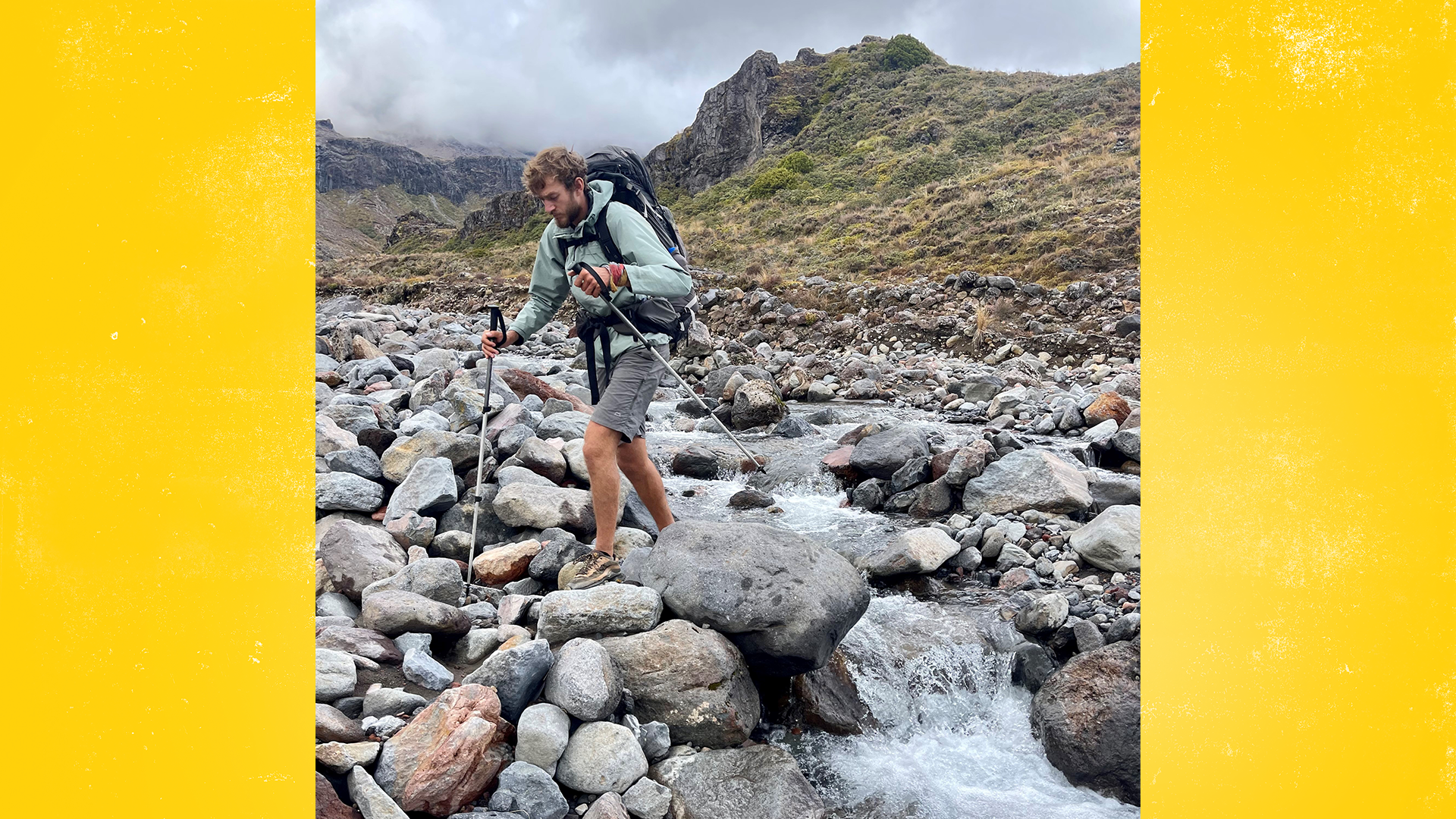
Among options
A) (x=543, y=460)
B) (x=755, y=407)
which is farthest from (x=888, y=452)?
(x=755, y=407)

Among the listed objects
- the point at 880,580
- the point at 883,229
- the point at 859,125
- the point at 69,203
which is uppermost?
the point at 859,125

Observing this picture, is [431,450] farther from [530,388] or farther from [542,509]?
[530,388]

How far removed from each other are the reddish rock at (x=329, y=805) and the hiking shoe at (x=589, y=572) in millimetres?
1829

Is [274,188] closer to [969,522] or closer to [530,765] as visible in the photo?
[530,765]

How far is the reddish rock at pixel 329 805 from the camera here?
2455mm

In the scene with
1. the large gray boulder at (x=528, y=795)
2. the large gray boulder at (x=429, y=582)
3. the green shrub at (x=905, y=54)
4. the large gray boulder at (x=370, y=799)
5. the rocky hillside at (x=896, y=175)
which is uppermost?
the green shrub at (x=905, y=54)

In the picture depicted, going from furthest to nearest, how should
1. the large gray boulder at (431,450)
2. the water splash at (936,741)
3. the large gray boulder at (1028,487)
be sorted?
the large gray boulder at (1028,487)
the large gray boulder at (431,450)
the water splash at (936,741)

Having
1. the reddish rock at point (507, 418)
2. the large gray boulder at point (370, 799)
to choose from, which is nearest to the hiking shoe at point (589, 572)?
the large gray boulder at point (370, 799)

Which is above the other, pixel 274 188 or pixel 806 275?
pixel 806 275

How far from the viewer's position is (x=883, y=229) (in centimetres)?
2762

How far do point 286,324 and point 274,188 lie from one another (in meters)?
0.31

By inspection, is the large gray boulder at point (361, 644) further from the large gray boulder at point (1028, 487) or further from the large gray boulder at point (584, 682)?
the large gray boulder at point (1028, 487)

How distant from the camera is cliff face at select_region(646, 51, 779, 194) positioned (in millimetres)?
55344

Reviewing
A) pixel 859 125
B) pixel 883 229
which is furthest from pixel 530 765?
pixel 859 125
